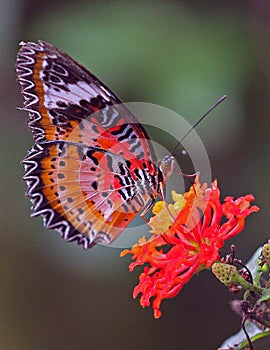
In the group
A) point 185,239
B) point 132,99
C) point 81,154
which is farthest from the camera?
point 132,99

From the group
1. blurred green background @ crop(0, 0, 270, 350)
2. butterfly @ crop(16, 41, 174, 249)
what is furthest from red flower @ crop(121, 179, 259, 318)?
blurred green background @ crop(0, 0, 270, 350)

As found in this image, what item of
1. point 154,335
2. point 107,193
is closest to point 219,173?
point 154,335

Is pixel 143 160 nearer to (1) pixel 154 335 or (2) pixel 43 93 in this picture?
(2) pixel 43 93

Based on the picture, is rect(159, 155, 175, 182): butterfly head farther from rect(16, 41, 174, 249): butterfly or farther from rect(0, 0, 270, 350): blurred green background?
rect(0, 0, 270, 350): blurred green background

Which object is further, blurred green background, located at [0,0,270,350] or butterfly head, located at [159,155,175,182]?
blurred green background, located at [0,0,270,350]

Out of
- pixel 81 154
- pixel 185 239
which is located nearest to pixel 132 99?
pixel 81 154

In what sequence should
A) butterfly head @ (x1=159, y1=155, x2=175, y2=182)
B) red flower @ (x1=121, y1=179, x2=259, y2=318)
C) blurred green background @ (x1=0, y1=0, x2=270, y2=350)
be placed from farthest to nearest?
blurred green background @ (x1=0, y1=0, x2=270, y2=350) → butterfly head @ (x1=159, y1=155, x2=175, y2=182) → red flower @ (x1=121, y1=179, x2=259, y2=318)

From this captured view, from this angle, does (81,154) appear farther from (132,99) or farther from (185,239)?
(132,99)
